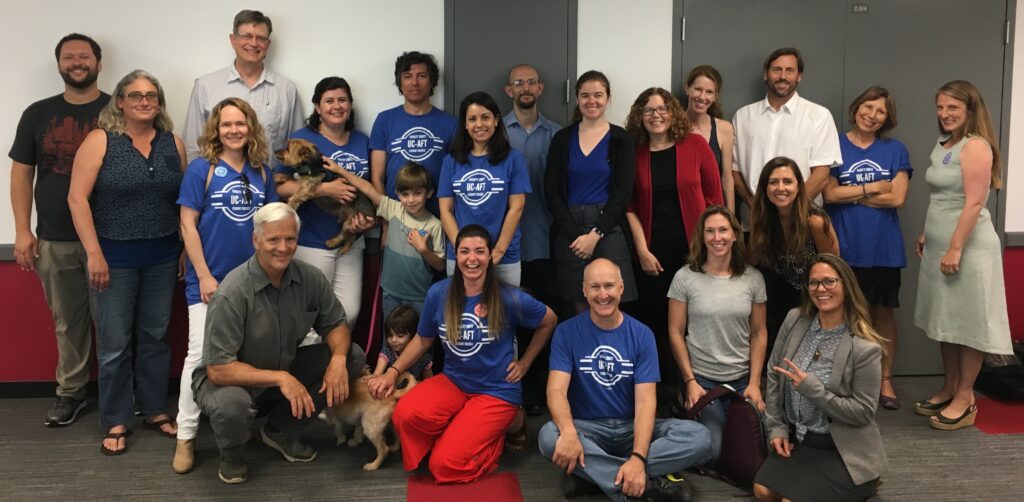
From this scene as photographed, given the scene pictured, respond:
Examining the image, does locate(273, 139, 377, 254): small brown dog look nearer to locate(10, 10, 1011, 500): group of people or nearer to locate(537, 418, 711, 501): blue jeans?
locate(10, 10, 1011, 500): group of people

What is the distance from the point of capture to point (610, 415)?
9.91 feet

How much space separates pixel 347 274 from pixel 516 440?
1140 millimetres

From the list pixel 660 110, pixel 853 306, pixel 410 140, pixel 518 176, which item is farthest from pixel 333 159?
pixel 853 306

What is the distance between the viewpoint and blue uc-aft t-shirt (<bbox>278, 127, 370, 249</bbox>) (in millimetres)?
3658

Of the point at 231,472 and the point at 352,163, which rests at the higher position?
the point at 352,163

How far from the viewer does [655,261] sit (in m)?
3.58

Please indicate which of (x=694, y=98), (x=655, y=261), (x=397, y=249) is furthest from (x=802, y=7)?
(x=397, y=249)

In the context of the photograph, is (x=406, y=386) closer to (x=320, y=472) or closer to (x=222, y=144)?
(x=320, y=472)

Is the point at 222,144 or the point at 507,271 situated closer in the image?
the point at 222,144

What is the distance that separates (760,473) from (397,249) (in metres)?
1.80

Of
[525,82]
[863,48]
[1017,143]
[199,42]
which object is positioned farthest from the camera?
[1017,143]

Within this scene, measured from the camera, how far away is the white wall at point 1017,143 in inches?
169

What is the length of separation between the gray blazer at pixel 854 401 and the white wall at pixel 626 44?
1.92 meters

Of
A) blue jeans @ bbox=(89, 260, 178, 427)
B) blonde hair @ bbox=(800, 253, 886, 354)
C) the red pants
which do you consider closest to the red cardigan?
blonde hair @ bbox=(800, 253, 886, 354)
